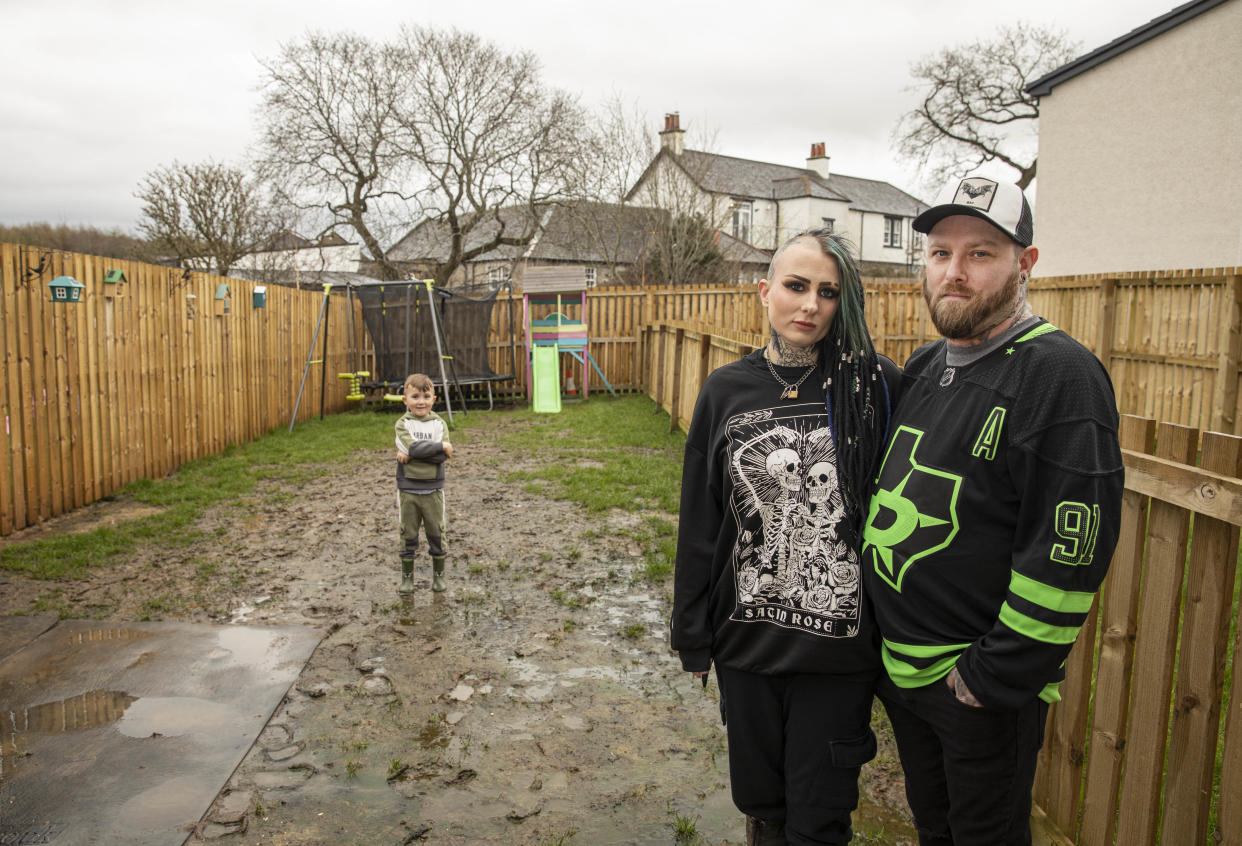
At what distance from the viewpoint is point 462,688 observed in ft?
12.8

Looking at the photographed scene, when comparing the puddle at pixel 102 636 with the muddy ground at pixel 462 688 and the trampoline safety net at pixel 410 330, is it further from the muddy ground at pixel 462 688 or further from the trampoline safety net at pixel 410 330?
the trampoline safety net at pixel 410 330

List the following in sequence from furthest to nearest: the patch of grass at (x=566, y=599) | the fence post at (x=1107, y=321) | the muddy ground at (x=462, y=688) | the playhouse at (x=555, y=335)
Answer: the playhouse at (x=555, y=335) → the fence post at (x=1107, y=321) → the patch of grass at (x=566, y=599) → the muddy ground at (x=462, y=688)

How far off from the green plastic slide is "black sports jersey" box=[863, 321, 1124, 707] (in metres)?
12.8

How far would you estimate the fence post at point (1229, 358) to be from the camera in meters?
6.60

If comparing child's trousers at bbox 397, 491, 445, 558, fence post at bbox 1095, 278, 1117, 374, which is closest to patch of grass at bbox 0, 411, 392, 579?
child's trousers at bbox 397, 491, 445, 558

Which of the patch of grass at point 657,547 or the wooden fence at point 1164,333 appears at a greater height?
the wooden fence at point 1164,333

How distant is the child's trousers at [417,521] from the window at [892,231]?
4795 cm

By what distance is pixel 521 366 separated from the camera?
16.5 metres

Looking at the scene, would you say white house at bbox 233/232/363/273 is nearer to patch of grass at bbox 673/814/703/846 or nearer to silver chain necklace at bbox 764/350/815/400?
patch of grass at bbox 673/814/703/846

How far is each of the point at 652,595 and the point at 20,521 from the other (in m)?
5.12

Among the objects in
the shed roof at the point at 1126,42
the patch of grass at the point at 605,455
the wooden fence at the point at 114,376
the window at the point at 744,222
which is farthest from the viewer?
the window at the point at 744,222

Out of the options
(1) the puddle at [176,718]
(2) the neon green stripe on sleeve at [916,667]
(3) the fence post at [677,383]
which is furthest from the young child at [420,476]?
(3) the fence post at [677,383]

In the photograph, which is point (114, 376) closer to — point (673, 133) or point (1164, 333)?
point (1164, 333)

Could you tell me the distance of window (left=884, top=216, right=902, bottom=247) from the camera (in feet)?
160
